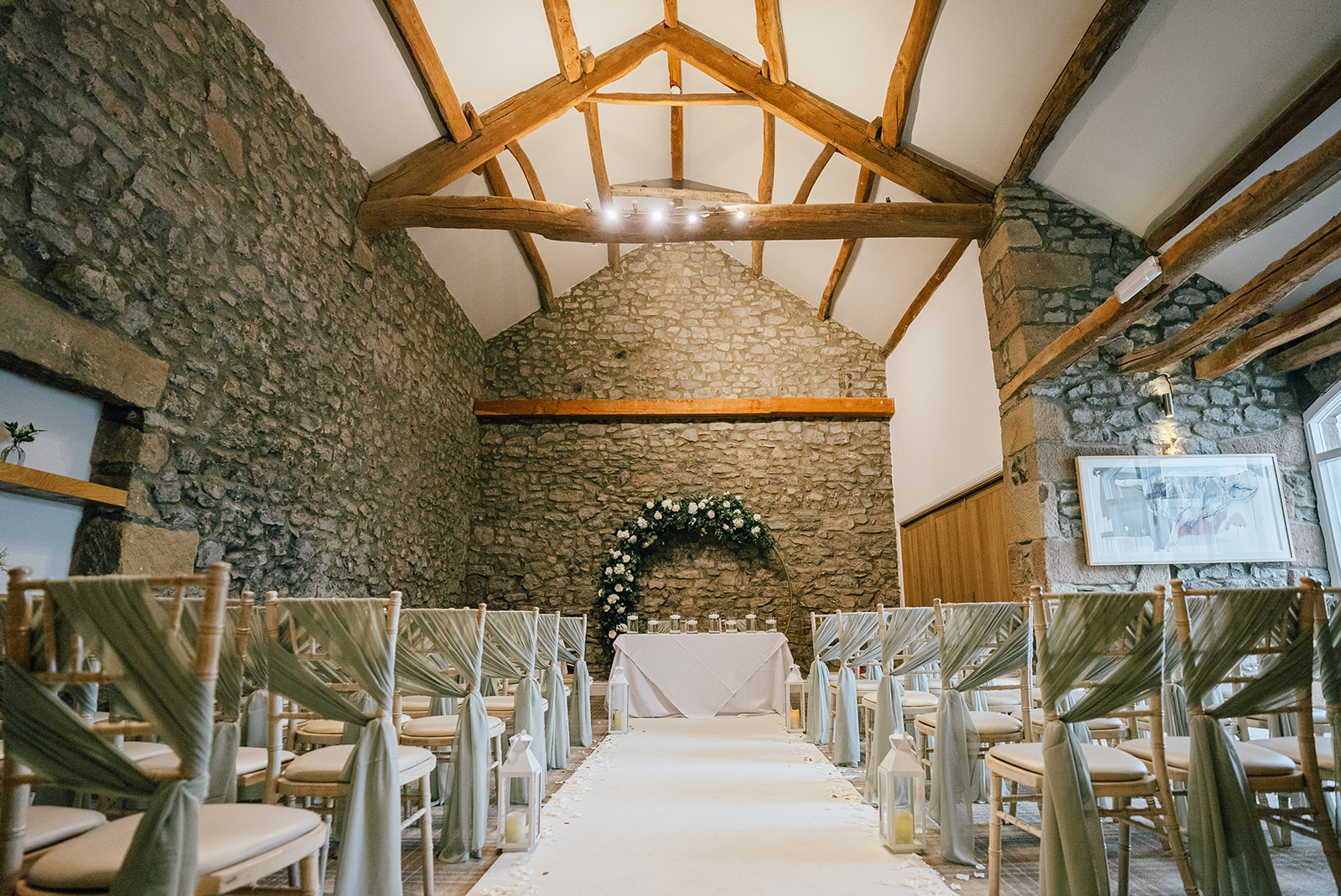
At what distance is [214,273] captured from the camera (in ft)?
11.5

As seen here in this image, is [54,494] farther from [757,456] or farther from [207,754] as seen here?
[757,456]

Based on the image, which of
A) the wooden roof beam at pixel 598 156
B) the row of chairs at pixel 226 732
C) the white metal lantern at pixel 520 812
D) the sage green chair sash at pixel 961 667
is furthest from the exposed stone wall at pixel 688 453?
the sage green chair sash at pixel 961 667

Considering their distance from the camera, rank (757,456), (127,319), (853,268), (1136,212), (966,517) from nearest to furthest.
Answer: (127,319)
(1136,212)
(966,517)
(853,268)
(757,456)

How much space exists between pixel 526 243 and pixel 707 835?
560cm

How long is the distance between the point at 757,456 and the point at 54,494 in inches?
241

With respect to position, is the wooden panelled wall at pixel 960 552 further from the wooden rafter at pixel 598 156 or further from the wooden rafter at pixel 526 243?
the wooden rafter at pixel 526 243

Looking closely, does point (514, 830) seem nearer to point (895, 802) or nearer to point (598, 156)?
point (895, 802)

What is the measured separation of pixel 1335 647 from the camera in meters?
1.98

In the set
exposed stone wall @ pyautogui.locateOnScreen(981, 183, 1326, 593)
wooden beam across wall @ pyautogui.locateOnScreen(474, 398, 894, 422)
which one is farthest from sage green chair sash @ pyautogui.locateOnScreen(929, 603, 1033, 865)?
wooden beam across wall @ pyautogui.locateOnScreen(474, 398, 894, 422)

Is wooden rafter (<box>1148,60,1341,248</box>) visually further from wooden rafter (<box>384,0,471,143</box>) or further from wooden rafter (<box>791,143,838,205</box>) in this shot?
wooden rafter (<box>384,0,471,143</box>)

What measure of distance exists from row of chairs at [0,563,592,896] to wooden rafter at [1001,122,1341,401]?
329cm

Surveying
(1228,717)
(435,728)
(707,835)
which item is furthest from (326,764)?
(1228,717)

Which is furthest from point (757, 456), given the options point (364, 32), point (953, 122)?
point (364, 32)

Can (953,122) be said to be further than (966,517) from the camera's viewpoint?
No
